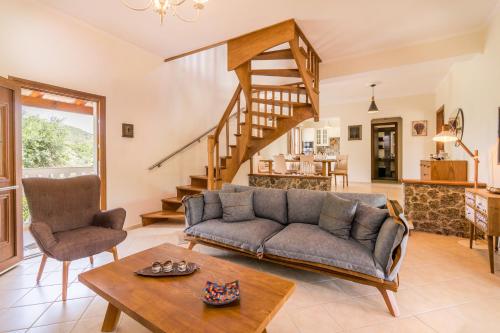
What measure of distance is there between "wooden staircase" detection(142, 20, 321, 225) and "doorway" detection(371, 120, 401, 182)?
14.5 feet

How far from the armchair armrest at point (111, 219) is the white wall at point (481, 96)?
4.50m

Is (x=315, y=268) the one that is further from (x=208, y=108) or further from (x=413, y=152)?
(x=413, y=152)

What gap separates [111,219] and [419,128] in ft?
26.3

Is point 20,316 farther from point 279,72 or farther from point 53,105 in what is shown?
point 53,105

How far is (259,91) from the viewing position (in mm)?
4469

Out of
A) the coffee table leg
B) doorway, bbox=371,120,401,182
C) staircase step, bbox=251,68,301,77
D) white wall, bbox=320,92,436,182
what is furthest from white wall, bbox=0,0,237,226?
doorway, bbox=371,120,401,182

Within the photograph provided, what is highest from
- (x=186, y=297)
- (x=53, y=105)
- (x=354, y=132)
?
(x=53, y=105)

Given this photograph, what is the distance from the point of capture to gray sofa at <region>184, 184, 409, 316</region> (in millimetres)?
1829

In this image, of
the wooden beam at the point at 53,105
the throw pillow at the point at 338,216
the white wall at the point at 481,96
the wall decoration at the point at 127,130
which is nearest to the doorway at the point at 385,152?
the white wall at the point at 481,96

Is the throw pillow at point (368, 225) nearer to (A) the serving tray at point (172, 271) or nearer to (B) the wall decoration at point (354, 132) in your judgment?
(A) the serving tray at point (172, 271)

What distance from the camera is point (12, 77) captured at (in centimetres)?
275

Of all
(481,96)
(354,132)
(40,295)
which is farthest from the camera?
(354,132)

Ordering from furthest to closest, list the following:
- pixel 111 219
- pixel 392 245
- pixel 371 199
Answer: pixel 111 219
pixel 371 199
pixel 392 245

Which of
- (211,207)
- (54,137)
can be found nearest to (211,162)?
(211,207)
